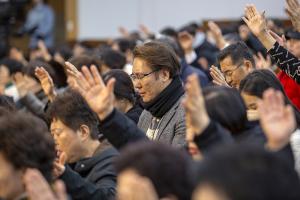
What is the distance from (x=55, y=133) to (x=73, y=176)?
480mm

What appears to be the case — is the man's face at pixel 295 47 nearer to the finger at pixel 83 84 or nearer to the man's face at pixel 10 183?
the finger at pixel 83 84

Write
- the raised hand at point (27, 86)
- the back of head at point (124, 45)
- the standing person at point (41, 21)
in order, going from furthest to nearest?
1. the standing person at point (41, 21)
2. the back of head at point (124, 45)
3. the raised hand at point (27, 86)

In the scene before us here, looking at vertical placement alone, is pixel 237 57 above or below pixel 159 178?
below

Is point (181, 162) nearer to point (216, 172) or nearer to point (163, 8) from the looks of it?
point (216, 172)

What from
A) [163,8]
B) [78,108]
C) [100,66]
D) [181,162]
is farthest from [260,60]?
[163,8]

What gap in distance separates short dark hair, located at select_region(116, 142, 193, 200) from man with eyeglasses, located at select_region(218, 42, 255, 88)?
2.43 m

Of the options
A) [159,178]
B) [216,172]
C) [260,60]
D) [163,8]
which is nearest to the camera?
[216,172]

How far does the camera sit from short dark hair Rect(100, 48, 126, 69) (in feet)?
21.0

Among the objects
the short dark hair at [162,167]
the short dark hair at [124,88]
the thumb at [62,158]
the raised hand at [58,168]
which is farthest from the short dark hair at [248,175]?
the short dark hair at [124,88]

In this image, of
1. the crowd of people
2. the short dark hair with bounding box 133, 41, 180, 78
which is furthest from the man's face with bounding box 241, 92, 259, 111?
the short dark hair with bounding box 133, 41, 180, 78

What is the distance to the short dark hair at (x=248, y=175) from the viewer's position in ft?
5.95

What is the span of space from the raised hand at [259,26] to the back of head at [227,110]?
1.41 meters

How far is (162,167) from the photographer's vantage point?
7.28 feet

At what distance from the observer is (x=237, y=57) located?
4.72 metres
